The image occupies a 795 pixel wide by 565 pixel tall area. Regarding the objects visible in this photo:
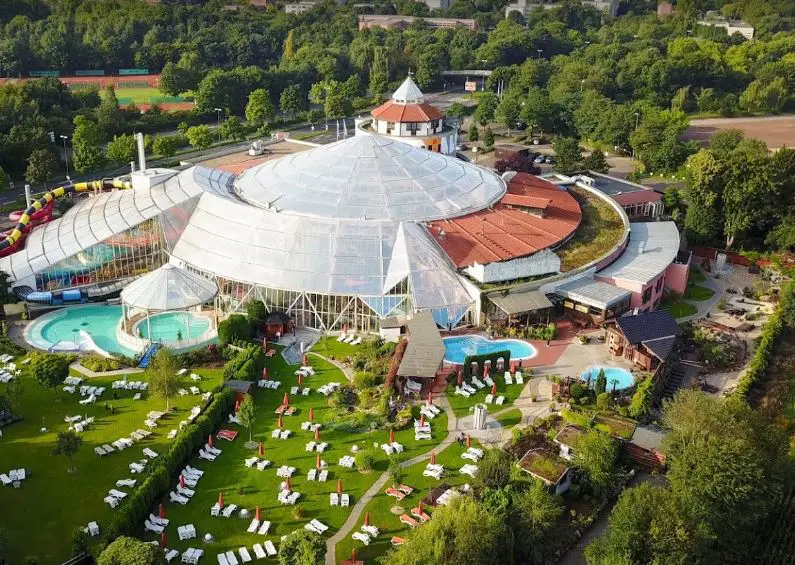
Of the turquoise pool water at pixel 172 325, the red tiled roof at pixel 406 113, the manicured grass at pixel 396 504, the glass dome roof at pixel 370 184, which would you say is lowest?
the manicured grass at pixel 396 504

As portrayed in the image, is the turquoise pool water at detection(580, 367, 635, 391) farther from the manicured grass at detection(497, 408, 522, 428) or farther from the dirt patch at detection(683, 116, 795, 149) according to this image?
the dirt patch at detection(683, 116, 795, 149)

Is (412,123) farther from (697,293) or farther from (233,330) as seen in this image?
(233,330)

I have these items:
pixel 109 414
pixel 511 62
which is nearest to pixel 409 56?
pixel 511 62

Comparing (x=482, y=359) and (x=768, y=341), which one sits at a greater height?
(x=482, y=359)

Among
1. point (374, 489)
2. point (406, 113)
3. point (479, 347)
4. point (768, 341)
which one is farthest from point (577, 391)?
point (406, 113)

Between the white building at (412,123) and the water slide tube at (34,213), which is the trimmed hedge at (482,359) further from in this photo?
the white building at (412,123)

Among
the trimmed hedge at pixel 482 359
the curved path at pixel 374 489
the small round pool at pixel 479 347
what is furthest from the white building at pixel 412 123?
the curved path at pixel 374 489
